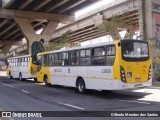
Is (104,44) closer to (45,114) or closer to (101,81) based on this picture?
(101,81)

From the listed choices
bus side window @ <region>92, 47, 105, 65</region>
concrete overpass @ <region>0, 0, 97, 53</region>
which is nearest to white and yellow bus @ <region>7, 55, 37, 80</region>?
concrete overpass @ <region>0, 0, 97, 53</region>

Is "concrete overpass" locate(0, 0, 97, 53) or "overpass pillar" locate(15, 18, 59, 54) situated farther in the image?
"overpass pillar" locate(15, 18, 59, 54)

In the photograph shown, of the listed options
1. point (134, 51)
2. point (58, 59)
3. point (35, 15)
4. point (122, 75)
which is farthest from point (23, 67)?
point (122, 75)

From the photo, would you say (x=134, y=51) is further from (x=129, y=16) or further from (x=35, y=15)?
(x=35, y=15)

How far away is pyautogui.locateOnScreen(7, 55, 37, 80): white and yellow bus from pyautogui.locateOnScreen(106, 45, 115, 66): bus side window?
14.5 metres

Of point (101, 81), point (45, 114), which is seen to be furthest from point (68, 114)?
point (101, 81)

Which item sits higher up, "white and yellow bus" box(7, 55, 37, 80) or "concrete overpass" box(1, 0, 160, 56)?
"concrete overpass" box(1, 0, 160, 56)

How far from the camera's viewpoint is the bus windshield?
48.5ft

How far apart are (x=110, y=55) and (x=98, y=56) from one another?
1057 millimetres

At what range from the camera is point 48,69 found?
2291cm

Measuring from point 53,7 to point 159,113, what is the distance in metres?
33.9

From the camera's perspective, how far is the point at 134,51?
15.1 meters

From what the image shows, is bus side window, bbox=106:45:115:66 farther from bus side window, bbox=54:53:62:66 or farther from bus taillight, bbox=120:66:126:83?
bus side window, bbox=54:53:62:66

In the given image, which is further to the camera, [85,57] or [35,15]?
[35,15]
